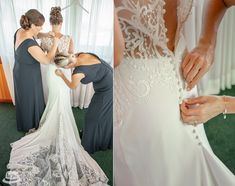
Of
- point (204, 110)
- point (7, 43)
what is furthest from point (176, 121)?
point (7, 43)

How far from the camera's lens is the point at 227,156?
0.72 m

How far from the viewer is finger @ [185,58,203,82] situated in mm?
661

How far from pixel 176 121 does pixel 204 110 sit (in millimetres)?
78

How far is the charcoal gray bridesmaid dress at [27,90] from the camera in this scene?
2.34ft

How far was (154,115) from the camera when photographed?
0.70m

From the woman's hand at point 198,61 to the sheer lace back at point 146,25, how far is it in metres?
0.05

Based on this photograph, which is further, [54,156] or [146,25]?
[54,156]

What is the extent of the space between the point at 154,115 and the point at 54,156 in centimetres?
30

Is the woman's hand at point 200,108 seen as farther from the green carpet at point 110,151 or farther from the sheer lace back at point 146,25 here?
the sheer lace back at point 146,25

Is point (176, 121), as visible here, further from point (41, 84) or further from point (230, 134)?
point (41, 84)

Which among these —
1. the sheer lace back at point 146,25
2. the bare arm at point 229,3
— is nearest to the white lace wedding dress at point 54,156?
the sheer lace back at point 146,25

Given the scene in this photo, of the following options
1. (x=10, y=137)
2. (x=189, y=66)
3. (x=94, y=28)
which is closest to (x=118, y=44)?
(x=94, y=28)

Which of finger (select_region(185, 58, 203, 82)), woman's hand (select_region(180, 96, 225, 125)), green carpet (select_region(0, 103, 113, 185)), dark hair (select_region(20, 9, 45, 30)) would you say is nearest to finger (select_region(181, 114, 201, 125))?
woman's hand (select_region(180, 96, 225, 125))

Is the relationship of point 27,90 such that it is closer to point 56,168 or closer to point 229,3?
point 56,168
